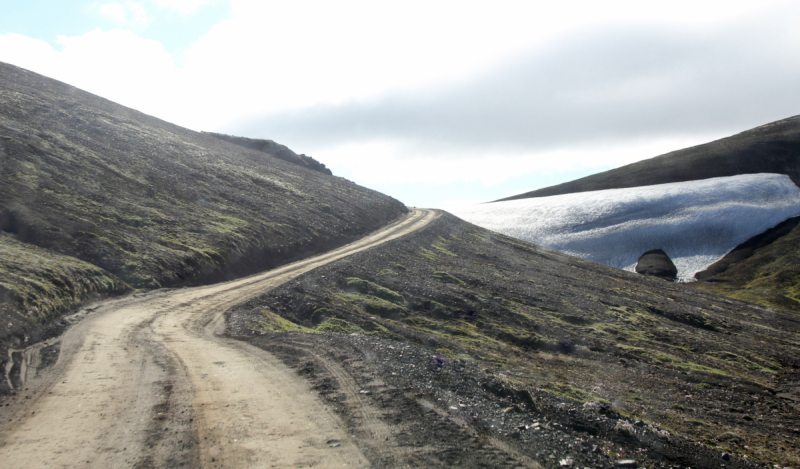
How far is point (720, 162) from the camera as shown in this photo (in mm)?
101188

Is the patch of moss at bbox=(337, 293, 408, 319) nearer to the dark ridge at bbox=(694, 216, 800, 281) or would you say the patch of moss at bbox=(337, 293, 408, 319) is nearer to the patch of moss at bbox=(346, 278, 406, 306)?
the patch of moss at bbox=(346, 278, 406, 306)

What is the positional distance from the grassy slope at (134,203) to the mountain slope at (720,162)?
75.3m

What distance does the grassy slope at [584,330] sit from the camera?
50.1ft

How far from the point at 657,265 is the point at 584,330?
44.5 metres

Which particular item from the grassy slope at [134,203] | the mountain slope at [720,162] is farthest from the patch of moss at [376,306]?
the mountain slope at [720,162]

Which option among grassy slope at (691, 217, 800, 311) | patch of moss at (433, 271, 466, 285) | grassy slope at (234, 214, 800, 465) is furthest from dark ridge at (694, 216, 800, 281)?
patch of moss at (433, 271, 466, 285)

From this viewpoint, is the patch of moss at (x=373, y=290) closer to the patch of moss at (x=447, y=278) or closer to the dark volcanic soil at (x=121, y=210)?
the patch of moss at (x=447, y=278)

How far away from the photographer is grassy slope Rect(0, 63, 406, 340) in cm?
2205

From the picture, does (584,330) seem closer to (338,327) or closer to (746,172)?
(338,327)

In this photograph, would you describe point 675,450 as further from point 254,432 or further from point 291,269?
point 291,269

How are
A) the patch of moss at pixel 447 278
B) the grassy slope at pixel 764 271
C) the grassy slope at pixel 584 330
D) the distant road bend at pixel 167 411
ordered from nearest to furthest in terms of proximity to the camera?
the distant road bend at pixel 167 411 → the grassy slope at pixel 584 330 → the patch of moss at pixel 447 278 → the grassy slope at pixel 764 271

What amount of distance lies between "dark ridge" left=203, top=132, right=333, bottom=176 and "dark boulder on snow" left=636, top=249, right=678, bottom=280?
51647 millimetres

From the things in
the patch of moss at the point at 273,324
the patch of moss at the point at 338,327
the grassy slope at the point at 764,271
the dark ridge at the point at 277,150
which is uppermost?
the dark ridge at the point at 277,150

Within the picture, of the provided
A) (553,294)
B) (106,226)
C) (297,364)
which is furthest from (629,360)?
(106,226)
